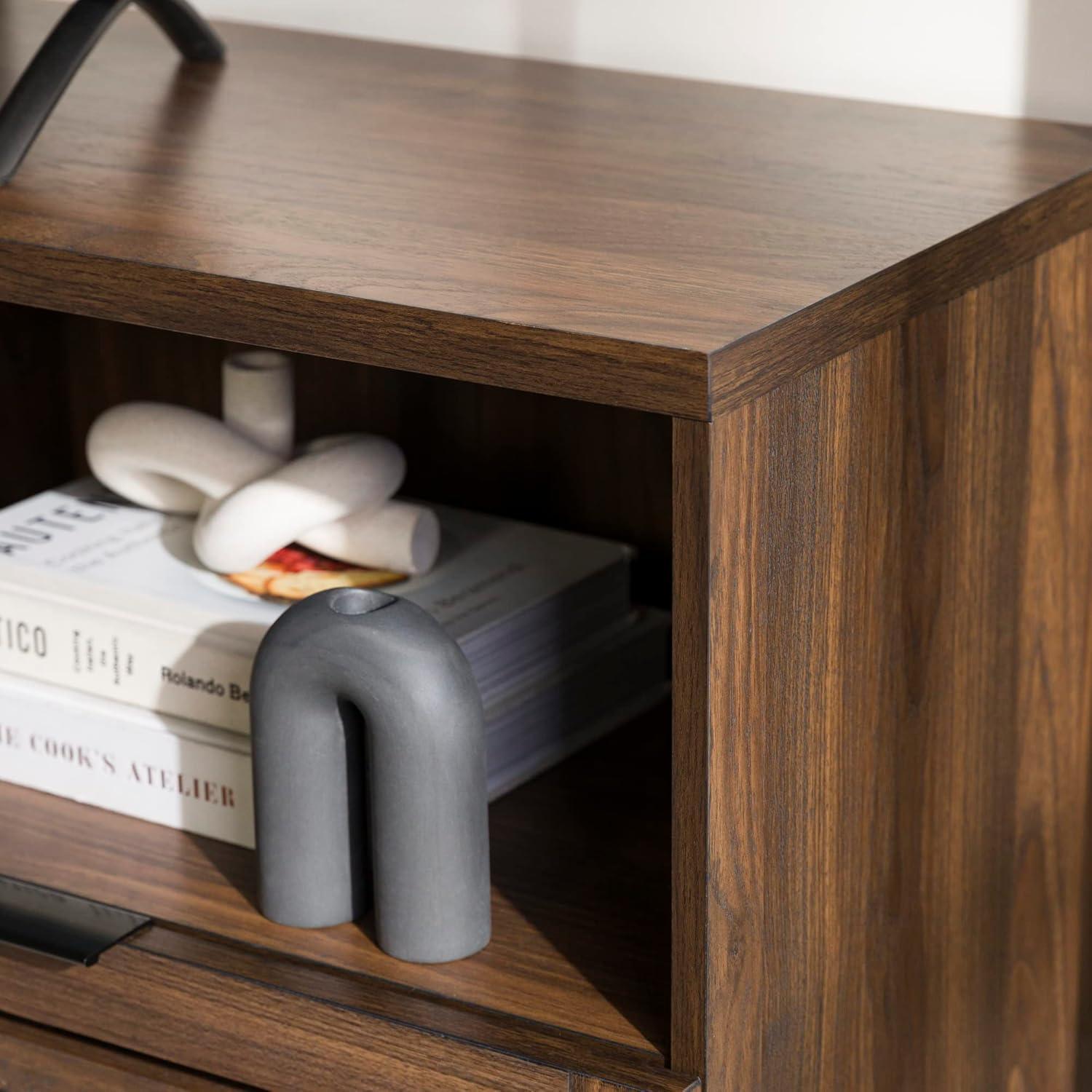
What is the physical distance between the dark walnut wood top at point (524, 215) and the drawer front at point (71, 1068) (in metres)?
0.30

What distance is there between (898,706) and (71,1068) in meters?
0.37

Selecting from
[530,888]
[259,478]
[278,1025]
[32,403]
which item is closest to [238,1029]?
[278,1025]

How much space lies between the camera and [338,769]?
2.41ft

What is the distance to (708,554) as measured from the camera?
59cm

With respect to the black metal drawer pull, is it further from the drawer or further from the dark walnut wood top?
the dark walnut wood top

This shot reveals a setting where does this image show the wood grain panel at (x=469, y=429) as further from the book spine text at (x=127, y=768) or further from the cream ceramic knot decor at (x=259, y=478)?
the book spine text at (x=127, y=768)

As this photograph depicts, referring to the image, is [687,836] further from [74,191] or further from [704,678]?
[74,191]

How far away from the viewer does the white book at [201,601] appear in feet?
2.72

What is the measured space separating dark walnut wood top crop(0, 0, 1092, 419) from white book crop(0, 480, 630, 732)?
0.18m

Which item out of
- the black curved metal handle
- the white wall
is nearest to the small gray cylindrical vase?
the black curved metal handle

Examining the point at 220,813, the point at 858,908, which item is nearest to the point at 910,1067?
the point at 858,908

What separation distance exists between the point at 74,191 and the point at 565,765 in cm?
36

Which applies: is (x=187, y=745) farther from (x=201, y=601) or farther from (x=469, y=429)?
(x=469, y=429)

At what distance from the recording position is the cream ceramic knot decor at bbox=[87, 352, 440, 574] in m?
0.85
